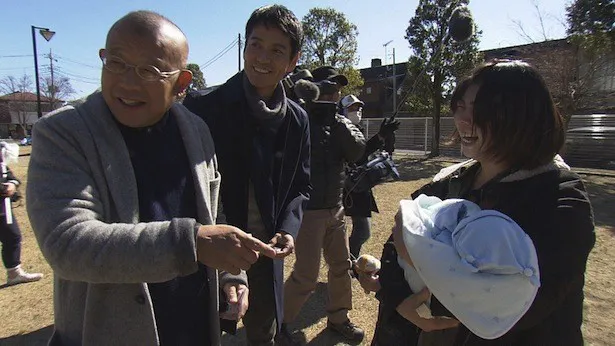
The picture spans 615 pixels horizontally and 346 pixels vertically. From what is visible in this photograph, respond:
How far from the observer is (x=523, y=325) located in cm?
116

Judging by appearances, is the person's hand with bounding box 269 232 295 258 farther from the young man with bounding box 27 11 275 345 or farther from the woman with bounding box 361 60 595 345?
the woman with bounding box 361 60 595 345

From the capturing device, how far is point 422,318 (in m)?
1.35

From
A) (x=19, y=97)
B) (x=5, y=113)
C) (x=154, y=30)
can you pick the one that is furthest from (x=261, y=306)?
(x=19, y=97)

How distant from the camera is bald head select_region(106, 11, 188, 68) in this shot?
3.66ft

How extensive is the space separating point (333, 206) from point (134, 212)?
6.92 feet

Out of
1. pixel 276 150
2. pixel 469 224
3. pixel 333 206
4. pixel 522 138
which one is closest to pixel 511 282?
pixel 469 224

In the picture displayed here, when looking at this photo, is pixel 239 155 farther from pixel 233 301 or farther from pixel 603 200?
pixel 603 200

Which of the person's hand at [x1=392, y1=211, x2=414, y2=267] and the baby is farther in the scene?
the person's hand at [x1=392, y1=211, x2=414, y2=267]

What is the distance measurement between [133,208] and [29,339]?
109 inches

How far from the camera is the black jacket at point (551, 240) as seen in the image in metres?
1.14

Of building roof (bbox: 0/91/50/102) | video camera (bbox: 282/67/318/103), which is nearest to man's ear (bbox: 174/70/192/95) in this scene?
video camera (bbox: 282/67/318/103)

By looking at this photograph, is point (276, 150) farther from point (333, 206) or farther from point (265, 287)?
point (333, 206)

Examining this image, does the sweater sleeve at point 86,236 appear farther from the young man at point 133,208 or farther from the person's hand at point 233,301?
the person's hand at point 233,301

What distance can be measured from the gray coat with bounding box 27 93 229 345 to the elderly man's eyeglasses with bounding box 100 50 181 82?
4.7 inches
